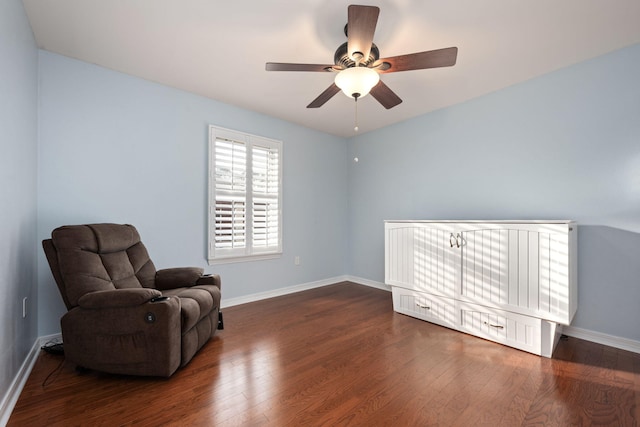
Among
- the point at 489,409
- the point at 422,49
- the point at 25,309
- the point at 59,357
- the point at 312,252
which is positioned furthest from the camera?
the point at 312,252

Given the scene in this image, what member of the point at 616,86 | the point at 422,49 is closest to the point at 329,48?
the point at 422,49

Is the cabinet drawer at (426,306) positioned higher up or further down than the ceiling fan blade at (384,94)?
further down

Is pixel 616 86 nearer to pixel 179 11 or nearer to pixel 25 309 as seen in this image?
pixel 179 11

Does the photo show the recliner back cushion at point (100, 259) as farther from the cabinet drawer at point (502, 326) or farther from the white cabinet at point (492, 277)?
the cabinet drawer at point (502, 326)

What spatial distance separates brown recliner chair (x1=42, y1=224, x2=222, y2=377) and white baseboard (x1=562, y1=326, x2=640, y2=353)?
129 inches

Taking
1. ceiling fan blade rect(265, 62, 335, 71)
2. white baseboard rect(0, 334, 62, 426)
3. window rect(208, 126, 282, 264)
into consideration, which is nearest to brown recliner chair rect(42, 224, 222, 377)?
white baseboard rect(0, 334, 62, 426)

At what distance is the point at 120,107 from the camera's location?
274 cm

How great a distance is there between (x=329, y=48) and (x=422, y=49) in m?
0.78

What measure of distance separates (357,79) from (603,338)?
3.01m

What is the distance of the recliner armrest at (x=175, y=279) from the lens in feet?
8.42

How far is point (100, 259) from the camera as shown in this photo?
219cm

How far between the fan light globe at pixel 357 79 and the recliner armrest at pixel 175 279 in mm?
2109

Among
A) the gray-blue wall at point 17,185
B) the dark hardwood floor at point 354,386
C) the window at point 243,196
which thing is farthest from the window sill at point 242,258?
the gray-blue wall at point 17,185

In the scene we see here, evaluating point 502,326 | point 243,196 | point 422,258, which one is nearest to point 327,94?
point 243,196
